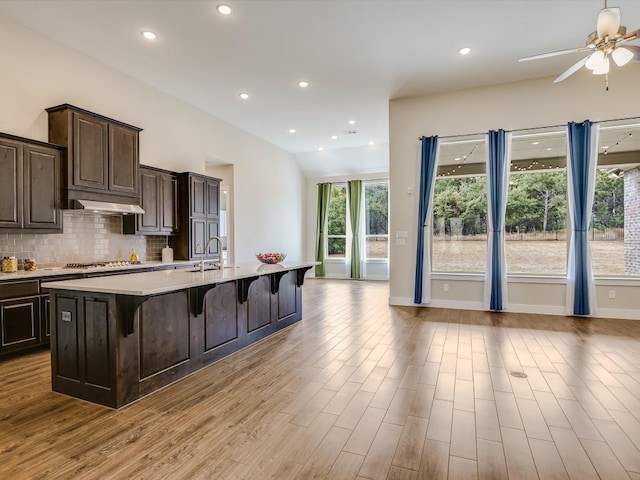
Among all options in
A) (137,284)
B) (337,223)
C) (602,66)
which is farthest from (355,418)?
(337,223)

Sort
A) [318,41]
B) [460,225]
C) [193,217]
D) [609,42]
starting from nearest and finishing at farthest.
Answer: [609,42], [318,41], [193,217], [460,225]

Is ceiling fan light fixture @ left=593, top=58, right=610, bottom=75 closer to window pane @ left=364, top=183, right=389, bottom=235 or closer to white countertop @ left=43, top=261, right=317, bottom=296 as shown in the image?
white countertop @ left=43, top=261, right=317, bottom=296

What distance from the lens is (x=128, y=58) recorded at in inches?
194

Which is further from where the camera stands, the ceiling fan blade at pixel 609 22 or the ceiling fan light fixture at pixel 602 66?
the ceiling fan light fixture at pixel 602 66

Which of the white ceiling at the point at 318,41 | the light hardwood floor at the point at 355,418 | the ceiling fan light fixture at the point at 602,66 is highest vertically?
the white ceiling at the point at 318,41

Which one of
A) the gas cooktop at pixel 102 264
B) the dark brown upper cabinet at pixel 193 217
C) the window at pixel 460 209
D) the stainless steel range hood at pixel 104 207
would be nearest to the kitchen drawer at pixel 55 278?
the gas cooktop at pixel 102 264

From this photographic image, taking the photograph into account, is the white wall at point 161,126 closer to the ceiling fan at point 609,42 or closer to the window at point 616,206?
the ceiling fan at point 609,42

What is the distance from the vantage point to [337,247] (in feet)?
36.0

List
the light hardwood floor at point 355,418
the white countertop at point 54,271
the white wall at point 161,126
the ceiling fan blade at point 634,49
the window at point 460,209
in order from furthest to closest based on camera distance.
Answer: the window at point 460,209 < the white wall at point 161,126 < the white countertop at point 54,271 < the ceiling fan blade at point 634,49 < the light hardwood floor at point 355,418

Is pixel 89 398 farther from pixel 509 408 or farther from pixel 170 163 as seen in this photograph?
pixel 170 163

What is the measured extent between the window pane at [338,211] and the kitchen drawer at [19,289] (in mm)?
7990

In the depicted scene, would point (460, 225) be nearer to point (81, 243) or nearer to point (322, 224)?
point (322, 224)

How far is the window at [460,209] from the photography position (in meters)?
6.32

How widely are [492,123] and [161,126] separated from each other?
5.61 metres
